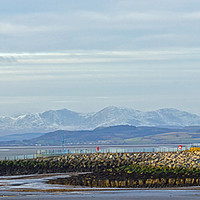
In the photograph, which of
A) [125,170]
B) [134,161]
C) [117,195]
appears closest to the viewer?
[117,195]

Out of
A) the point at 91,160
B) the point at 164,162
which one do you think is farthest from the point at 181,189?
the point at 91,160

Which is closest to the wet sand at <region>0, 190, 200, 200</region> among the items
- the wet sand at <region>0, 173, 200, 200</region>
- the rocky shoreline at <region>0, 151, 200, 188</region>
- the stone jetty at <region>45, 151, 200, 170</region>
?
the wet sand at <region>0, 173, 200, 200</region>

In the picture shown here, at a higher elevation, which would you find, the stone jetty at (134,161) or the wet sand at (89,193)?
the wet sand at (89,193)

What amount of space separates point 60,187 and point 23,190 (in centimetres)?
391

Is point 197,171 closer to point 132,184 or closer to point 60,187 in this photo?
point 132,184

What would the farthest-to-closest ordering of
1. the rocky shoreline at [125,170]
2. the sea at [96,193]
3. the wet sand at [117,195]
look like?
the rocky shoreline at [125,170]
the sea at [96,193]
the wet sand at [117,195]

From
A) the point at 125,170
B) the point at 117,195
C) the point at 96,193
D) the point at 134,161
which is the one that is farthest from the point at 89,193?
the point at 134,161

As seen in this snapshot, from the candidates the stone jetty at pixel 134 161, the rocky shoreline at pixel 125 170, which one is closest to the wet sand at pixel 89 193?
the rocky shoreline at pixel 125 170

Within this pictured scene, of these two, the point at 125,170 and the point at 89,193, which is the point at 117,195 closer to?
the point at 89,193

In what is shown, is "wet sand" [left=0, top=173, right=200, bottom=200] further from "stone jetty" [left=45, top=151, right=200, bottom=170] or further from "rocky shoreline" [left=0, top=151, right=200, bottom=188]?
"stone jetty" [left=45, top=151, right=200, bottom=170]

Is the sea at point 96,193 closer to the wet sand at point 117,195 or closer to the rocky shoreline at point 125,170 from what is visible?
the wet sand at point 117,195

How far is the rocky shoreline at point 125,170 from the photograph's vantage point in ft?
186

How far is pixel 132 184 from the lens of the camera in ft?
184

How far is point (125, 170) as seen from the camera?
7356 cm
